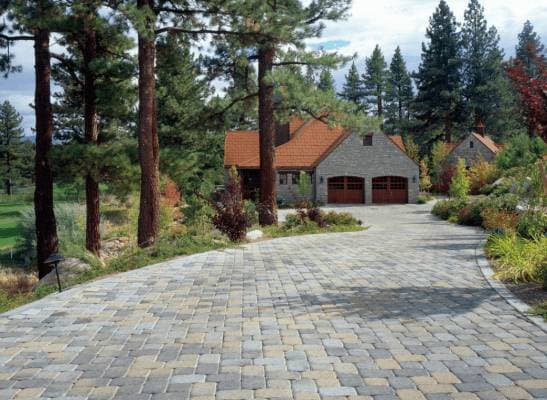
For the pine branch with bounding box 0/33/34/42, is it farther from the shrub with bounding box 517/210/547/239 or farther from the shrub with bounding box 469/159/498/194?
the shrub with bounding box 469/159/498/194

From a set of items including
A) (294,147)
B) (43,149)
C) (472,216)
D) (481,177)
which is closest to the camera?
(43,149)

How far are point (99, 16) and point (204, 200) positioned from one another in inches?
216

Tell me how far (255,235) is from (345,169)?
61.0ft

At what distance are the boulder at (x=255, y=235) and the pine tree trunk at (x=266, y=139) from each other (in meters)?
1.97

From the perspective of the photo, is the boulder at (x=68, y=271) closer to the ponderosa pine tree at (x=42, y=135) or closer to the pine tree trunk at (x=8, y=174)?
the ponderosa pine tree at (x=42, y=135)

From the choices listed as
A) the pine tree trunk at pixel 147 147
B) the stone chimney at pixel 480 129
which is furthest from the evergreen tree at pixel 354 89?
the pine tree trunk at pixel 147 147

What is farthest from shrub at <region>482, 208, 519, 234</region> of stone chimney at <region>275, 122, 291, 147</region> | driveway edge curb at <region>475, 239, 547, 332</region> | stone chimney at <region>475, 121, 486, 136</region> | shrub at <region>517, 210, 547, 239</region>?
stone chimney at <region>475, 121, 486, 136</region>

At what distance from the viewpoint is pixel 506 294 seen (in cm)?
698

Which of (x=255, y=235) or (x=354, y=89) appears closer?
(x=255, y=235)

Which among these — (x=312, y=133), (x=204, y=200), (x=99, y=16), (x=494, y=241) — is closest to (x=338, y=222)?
(x=204, y=200)

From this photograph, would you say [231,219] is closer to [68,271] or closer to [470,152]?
[68,271]

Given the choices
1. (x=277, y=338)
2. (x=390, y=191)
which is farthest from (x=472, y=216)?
(x=277, y=338)

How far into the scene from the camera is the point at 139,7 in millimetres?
12430

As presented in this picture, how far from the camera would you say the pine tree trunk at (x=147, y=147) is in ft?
41.0
